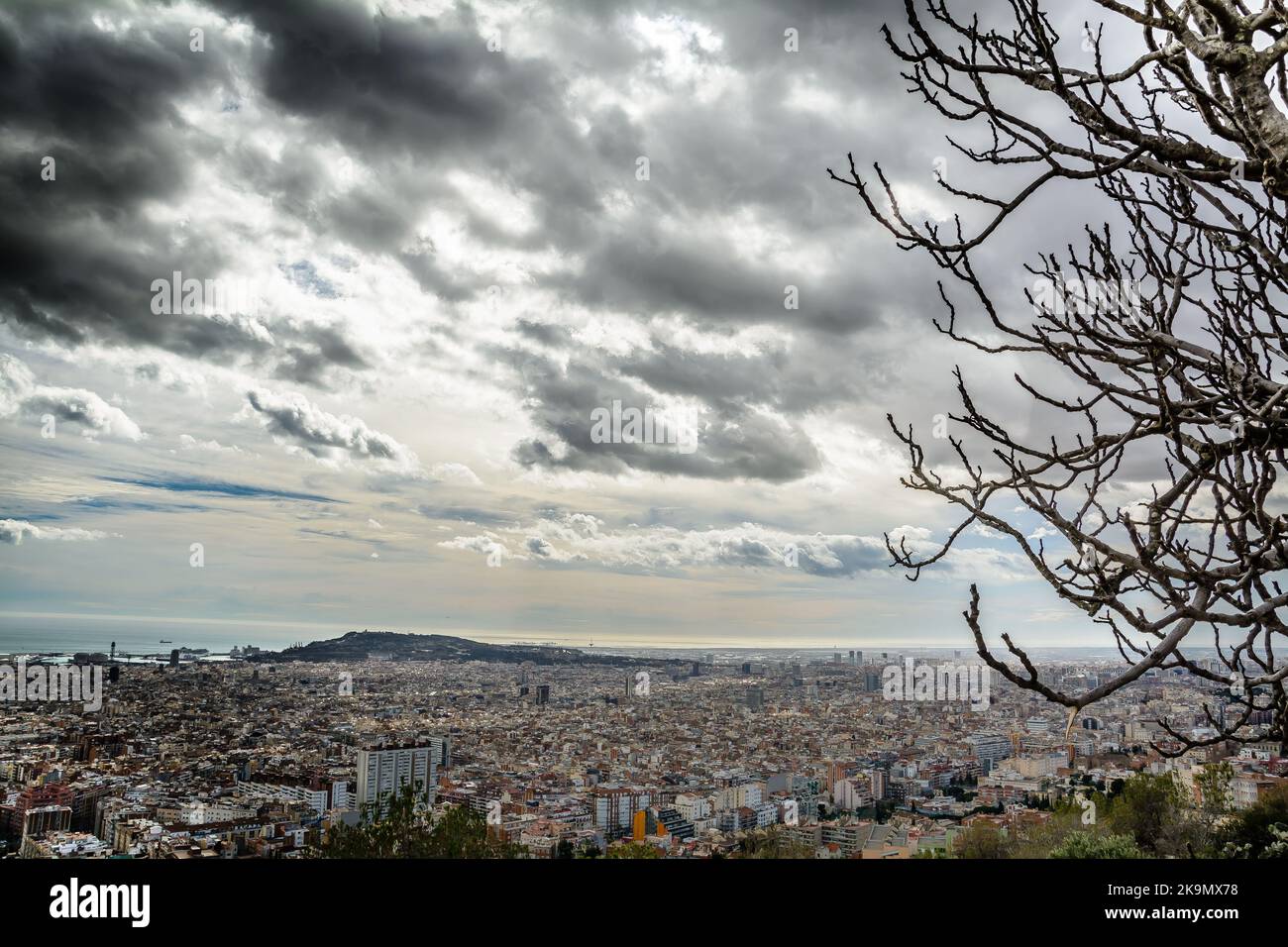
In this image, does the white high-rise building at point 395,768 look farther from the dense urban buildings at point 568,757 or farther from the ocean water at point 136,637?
the ocean water at point 136,637

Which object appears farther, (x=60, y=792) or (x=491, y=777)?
(x=491, y=777)

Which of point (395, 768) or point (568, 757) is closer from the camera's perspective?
point (395, 768)

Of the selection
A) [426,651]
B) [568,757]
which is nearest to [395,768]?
[568,757]

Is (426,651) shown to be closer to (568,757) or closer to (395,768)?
(568,757)

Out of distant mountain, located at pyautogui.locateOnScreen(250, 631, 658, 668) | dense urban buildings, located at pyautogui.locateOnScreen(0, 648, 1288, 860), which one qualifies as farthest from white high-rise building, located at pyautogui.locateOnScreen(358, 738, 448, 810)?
distant mountain, located at pyautogui.locateOnScreen(250, 631, 658, 668)

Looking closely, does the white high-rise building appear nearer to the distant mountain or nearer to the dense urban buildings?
the dense urban buildings

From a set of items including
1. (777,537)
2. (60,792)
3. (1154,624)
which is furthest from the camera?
(777,537)

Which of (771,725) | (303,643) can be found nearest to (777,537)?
(771,725)

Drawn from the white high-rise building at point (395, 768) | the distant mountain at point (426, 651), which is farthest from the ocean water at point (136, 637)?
the white high-rise building at point (395, 768)
